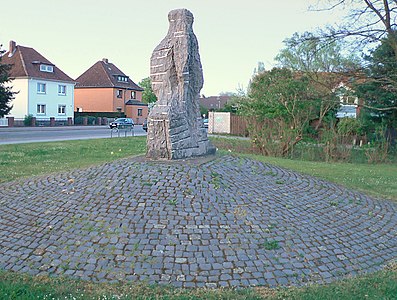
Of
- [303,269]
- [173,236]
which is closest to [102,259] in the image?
[173,236]

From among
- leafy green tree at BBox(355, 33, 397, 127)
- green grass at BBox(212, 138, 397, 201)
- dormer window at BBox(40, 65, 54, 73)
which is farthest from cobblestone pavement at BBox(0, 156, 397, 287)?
dormer window at BBox(40, 65, 54, 73)

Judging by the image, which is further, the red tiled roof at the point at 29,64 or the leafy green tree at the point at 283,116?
the red tiled roof at the point at 29,64

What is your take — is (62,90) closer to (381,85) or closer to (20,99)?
(20,99)

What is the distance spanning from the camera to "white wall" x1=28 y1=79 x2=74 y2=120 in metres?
46.9

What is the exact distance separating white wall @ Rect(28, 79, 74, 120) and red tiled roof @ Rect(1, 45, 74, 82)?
76 cm

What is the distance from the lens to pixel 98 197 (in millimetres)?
7234

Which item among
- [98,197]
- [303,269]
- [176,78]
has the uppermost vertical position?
[176,78]

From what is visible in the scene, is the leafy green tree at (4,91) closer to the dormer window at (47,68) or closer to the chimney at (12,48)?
the dormer window at (47,68)

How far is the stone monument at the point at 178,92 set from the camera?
9461mm

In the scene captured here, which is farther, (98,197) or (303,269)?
(98,197)

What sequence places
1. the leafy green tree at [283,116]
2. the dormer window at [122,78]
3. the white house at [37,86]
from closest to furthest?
1. the leafy green tree at [283,116]
2. the white house at [37,86]
3. the dormer window at [122,78]

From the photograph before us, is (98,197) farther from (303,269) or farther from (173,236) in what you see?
(303,269)

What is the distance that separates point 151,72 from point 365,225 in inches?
244

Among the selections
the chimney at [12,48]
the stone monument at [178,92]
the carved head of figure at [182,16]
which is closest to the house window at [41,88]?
the chimney at [12,48]
